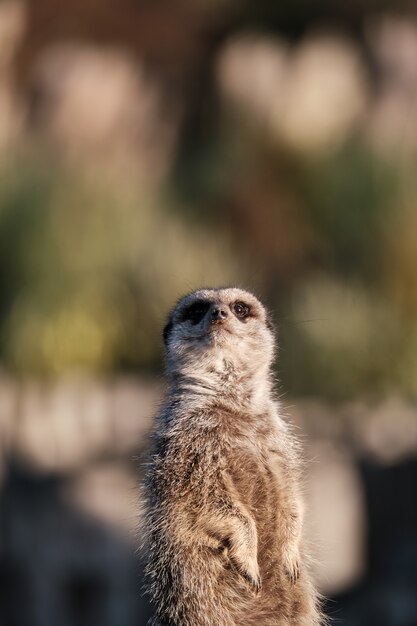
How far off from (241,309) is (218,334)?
0.72ft

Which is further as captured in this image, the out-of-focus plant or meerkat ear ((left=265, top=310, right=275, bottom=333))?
the out-of-focus plant

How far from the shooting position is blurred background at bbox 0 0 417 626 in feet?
24.2

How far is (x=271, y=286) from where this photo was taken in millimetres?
8227

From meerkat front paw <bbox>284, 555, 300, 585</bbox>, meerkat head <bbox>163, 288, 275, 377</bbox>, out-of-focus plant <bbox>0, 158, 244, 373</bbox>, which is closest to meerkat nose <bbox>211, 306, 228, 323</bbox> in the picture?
meerkat head <bbox>163, 288, 275, 377</bbox>

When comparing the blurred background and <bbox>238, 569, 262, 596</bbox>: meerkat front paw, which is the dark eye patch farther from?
the blurred background

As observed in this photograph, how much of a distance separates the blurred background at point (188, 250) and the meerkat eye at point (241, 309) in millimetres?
3350

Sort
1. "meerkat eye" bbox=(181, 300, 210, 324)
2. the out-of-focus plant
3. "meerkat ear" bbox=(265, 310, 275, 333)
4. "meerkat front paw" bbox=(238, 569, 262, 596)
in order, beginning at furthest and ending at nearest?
the out-of-focus plant → "meerkat ear" bbox=(265, 310, 275, 333) → "meerkat eye" bbox=(181, 300, 210, 324) → "meerkat front paw" bbox=(238, 569, 262, 596)

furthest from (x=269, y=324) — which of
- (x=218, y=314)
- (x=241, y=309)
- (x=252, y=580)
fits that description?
(x=252, y=580)

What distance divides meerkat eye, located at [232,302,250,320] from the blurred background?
11.0ft

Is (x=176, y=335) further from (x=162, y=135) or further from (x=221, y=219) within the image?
(x=162, y=135)

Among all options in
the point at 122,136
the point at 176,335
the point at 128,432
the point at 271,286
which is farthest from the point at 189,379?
the point at 122,136

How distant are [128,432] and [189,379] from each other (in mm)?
4516

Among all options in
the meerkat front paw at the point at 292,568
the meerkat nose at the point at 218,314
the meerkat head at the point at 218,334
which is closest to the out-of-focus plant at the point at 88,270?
the meerkat head at the point at 218,334

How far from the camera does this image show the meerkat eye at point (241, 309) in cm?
338
